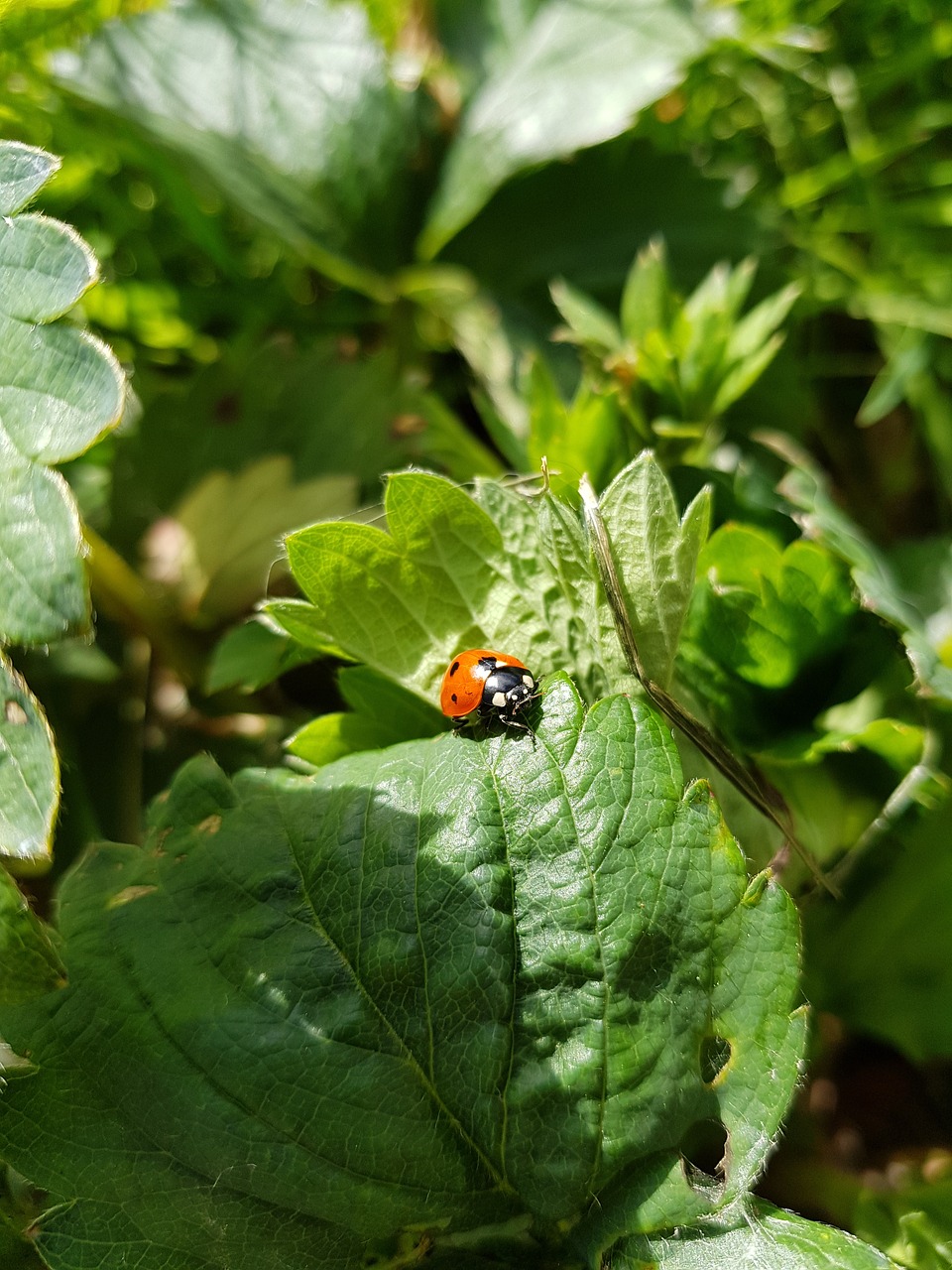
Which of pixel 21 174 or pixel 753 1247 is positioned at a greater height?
pixel 21 174

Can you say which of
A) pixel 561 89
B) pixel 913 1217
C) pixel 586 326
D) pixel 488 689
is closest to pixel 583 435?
pixel 586 326

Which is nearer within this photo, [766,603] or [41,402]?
[41,402]

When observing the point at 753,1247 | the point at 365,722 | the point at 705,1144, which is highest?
the point at 365,722

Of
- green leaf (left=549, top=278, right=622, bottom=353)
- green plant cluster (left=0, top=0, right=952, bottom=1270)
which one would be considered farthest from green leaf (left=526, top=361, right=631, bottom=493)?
green leaf (left=549, top=278, right=622, bottom=353)

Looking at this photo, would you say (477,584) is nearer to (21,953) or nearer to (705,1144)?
(21,953)

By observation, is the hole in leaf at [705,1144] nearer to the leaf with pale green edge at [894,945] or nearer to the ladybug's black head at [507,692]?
the leaf with pale green edge at [894,945]
